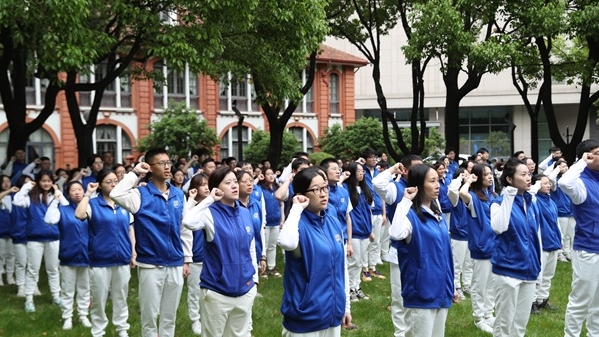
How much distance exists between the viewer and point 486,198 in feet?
27.6

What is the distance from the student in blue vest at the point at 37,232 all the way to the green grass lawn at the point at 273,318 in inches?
17.4

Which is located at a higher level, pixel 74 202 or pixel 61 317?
pixel 74 202

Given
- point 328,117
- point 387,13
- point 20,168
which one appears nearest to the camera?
point 20,168

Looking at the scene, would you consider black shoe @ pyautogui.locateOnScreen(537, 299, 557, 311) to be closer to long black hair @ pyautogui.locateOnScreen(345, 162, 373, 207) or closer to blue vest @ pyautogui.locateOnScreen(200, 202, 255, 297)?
long black hair @ pyautogui.locateOnScreen(345, 162, 373, 207)

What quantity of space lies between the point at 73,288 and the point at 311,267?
498cm

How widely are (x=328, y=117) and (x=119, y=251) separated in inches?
1470

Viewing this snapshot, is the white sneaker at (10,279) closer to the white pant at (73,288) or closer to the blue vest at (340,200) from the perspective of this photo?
the white pant at (73,288)

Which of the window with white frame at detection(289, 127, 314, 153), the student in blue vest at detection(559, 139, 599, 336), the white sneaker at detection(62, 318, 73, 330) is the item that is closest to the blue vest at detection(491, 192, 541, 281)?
the student in blue vest at detection(559, 139, 599, 336)

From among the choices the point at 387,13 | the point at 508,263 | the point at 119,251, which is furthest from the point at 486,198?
the point at 387,13

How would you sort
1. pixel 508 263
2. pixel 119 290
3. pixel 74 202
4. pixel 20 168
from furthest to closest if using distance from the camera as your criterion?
1. pixel 20 168
2. pixel 74 202
3. pixel 119 290
4. pixel 508 263

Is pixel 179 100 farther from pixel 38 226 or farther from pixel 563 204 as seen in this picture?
pixel 38 226

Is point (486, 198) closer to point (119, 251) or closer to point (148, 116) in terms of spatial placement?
point (119, 251)

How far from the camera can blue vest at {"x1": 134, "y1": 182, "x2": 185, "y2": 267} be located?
7.40 meters

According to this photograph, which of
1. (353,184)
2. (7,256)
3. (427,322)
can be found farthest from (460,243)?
(7,256)
